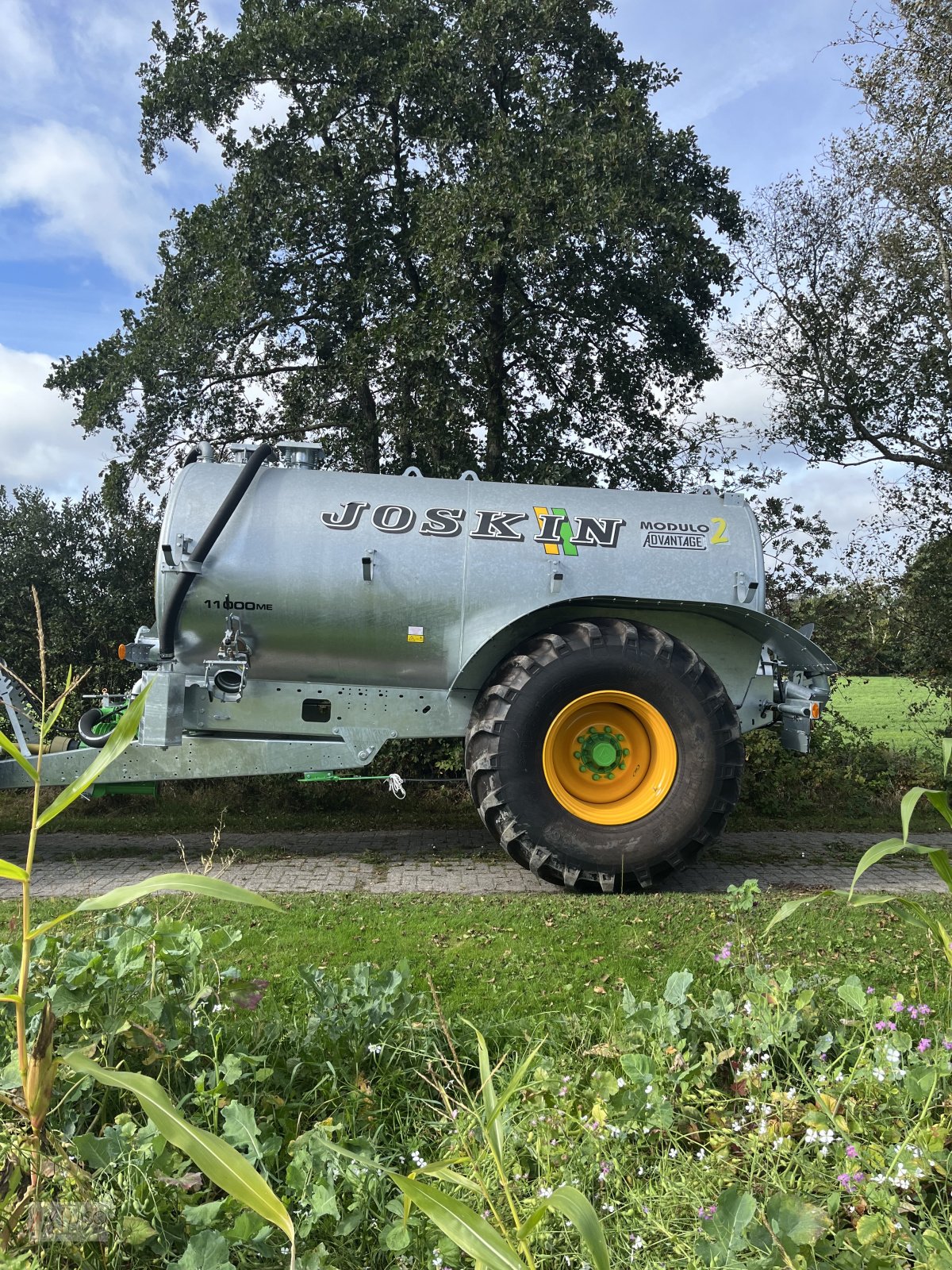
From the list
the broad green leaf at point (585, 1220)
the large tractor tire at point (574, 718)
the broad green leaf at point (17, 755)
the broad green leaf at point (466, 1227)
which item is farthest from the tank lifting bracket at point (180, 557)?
the broad green leaf at point (585, 1220)

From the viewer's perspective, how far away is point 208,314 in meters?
8.19

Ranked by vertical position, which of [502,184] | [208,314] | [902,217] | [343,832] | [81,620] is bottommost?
[343,832]

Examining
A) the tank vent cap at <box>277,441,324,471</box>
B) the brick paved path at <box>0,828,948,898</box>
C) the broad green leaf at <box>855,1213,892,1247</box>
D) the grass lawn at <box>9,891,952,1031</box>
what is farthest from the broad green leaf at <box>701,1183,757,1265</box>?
the tank vent cap at <box>277,441,324,471</box>

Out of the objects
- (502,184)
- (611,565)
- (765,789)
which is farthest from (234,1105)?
(502,184)

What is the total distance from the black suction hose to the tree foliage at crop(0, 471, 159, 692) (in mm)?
3173

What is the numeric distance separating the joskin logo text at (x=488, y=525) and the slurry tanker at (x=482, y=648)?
0.01 meters

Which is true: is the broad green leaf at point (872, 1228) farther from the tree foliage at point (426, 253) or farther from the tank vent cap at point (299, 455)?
the tree foliage at point (426, 253)

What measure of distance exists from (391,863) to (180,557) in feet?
7.41

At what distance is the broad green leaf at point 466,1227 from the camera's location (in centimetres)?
127

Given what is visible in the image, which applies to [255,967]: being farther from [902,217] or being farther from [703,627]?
[902,217]

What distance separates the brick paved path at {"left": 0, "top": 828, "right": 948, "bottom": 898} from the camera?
5.09 m

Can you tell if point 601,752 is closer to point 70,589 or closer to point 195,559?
point 195,559

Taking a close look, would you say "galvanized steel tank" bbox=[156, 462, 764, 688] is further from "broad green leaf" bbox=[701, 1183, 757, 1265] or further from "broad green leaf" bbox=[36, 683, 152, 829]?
"broad green leaf" bbox=[701, 1183, 757, 1265]

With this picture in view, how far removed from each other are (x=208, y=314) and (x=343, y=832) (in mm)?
4798
